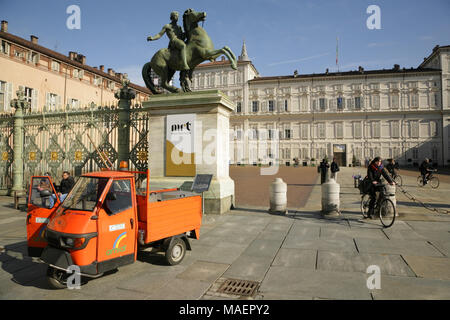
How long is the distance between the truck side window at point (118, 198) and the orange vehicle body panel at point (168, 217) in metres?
0.28

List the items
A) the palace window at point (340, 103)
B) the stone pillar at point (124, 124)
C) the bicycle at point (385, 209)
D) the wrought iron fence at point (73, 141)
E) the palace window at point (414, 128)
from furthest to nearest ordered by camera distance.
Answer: the palace window at point (340, 103), the palace window at point (414, 128), the wrought iron fence at point (73, 141), the stone pillar at point (124, 124), the bicycle at point (385, 209)

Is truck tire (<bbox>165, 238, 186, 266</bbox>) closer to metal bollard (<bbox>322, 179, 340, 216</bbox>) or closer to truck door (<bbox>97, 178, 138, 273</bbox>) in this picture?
truck door (<bbox>97, 178, 138, 273</bbox>)

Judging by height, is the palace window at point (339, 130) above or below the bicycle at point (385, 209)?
above

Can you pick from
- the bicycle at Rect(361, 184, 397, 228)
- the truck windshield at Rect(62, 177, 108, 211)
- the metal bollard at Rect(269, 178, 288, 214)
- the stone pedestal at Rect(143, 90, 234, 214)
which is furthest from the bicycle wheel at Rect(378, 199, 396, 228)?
the truck windshield at Rect(62, 177, 108, 211)

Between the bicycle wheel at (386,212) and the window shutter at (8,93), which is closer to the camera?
the bicycle wheel at (386,212)

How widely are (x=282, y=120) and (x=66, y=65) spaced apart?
36802 mm

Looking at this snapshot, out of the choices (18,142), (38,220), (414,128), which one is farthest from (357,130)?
(38,220)

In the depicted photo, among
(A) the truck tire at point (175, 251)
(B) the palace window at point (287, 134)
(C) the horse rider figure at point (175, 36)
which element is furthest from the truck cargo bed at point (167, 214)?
(B) the palace window at point (287, 134)

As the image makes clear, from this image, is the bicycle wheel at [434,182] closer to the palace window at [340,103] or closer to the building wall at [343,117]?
the building wall at [343,117]

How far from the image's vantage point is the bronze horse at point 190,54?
Result: 8914mm

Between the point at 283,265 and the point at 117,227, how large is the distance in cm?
270

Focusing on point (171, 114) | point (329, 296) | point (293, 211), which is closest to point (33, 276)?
point (329, 296)

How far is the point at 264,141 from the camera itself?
55500mm

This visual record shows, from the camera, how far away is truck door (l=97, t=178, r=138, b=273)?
3965 mm
